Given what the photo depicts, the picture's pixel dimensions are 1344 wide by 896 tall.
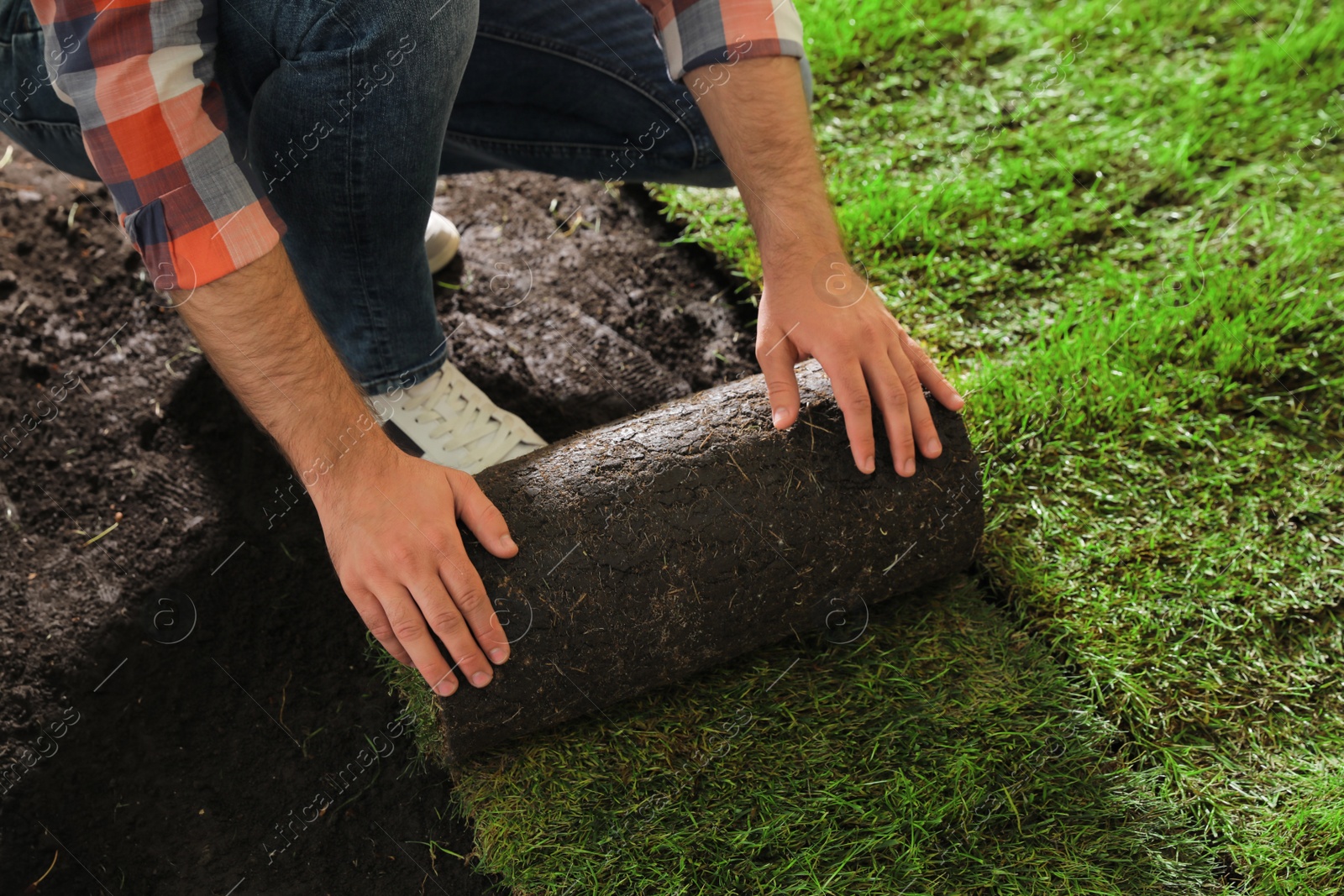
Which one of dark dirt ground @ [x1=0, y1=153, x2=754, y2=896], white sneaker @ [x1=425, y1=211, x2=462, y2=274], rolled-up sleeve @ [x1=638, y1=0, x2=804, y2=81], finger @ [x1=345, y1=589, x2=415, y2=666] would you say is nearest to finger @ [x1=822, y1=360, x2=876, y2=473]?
rolled-up sleeve @ [x1=638, y1=0, x2=804, y2=81]

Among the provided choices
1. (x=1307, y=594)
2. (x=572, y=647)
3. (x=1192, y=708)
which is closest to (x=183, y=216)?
(x=572, y=647)

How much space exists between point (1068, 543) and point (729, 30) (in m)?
1.28

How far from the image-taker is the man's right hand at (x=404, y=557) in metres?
1.29

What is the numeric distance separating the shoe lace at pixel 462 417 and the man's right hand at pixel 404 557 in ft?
1.76

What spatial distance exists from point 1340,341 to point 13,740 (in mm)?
3141

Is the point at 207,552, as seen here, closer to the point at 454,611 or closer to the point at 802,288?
the point at 454,611

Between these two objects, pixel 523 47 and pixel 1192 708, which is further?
pixel 523 47

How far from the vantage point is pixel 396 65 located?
1.52 meters

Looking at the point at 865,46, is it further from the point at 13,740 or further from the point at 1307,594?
the point at 13,740

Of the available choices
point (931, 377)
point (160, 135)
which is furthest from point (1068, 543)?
point (160, 135)

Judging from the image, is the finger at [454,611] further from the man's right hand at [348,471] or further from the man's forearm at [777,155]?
the man's forearm at [777,155]

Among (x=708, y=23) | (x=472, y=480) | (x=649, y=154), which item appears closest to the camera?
(x=472, y=480)

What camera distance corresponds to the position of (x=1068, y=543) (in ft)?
6.24

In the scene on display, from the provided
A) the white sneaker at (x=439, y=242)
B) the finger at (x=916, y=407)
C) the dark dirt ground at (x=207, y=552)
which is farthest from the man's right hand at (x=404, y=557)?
the white sneaker at (x=439, y=242)
